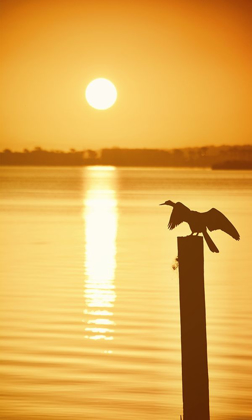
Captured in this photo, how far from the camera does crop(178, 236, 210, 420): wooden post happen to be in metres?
6.14

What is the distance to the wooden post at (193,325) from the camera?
242 inches

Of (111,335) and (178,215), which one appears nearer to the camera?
(178,215)

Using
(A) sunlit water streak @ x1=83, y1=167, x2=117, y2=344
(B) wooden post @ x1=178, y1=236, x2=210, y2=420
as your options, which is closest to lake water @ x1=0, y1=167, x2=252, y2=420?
(A) sunlit water streak @ x1=83, y1=167, x2=117, y2=344

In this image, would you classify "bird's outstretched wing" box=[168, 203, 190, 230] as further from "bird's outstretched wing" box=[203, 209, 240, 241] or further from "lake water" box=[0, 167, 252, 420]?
"lake water" box=[0, 167, 252, 420]

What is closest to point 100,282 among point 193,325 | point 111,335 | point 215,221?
point 111,335

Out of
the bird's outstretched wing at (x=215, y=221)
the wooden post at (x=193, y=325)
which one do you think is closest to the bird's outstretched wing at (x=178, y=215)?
the bird's outstretched wing at (x=215, y=221)

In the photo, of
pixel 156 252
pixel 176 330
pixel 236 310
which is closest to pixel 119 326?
pixel 176 330

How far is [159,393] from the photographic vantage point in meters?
9.06

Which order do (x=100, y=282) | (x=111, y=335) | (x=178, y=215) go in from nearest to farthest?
(x=178, y=215), (x=111, y=335), (x=100, y=282)

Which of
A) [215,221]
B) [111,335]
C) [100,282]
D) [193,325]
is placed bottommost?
[193,325]

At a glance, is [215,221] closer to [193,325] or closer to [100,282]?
[193,325]

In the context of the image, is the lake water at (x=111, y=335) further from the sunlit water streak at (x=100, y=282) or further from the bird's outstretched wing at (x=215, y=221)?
the bird's outstretched wing at (x=215, y=221)

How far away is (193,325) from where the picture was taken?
629 cm

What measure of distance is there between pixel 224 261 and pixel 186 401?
1420cm
